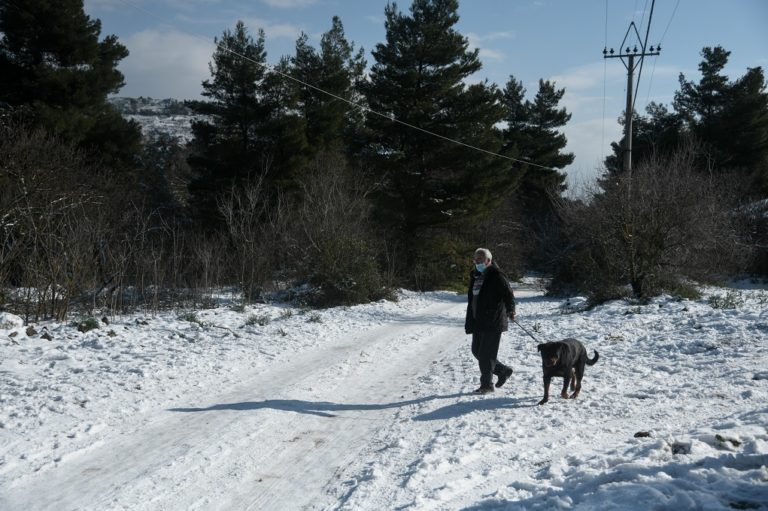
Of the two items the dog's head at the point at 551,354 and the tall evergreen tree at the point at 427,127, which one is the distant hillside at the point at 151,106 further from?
the dog's head at the point at 551,354

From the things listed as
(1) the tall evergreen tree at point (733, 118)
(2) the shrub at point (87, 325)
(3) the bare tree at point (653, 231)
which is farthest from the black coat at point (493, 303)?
(1) the tall evergreen tree at point (733, 118)

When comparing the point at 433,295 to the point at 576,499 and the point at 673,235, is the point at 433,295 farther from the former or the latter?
the point at 576,499

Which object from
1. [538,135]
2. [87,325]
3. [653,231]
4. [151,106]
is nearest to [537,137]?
[538,135]

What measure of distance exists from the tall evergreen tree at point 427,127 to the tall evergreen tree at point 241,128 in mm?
4935

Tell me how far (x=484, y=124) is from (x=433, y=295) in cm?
1068

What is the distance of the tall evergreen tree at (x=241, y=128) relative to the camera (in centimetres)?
3147

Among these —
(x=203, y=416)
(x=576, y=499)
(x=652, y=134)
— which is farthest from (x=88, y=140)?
(x=652, y=134)

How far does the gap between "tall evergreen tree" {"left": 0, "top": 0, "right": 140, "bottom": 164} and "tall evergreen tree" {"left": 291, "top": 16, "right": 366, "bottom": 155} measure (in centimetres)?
1084

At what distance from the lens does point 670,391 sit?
734 cm

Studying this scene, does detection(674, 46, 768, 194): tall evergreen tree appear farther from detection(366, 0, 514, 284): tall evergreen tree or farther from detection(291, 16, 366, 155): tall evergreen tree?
detection(291, 16, 366, 155): tall evergreen tree

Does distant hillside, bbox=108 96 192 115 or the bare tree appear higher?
distant hillside, bbox=108 96 192 115

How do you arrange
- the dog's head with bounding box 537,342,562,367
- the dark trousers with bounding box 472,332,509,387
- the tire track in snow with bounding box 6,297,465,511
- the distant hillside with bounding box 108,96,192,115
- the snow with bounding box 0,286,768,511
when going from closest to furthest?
the snow with bounding box 0,286,768,511, the tire track in snow with bounding box 6,297,465,511, the dog's head with bounding box 537,342,562,367, the dark trousers with bounding box 472,332,509,387, the distant hillside with bounding box 108,96,192,115

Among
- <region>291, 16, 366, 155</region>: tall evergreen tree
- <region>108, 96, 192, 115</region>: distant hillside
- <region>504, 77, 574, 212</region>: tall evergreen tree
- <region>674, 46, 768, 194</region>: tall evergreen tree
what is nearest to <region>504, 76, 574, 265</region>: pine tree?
<region>504, 77, 574, 212</region>: tall evergreen tree

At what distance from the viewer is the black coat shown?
24.9ft
